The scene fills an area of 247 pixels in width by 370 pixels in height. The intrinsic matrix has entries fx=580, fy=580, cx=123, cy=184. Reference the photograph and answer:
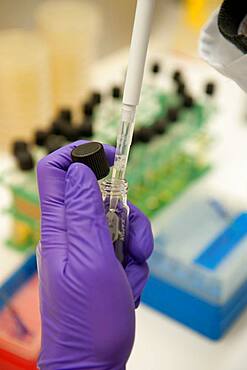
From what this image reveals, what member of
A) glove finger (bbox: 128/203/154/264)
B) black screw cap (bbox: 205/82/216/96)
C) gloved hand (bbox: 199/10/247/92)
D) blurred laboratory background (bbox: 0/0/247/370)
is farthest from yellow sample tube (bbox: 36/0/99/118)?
glove finger (bbox: 128/203/154/264)

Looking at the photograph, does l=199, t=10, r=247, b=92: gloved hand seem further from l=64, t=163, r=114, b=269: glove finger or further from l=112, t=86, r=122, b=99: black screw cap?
l=112, t=86, r=122, b=99: black screw cap

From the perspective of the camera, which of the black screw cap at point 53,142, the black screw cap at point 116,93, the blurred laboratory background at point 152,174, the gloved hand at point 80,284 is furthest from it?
the black screw cap at point 116,93

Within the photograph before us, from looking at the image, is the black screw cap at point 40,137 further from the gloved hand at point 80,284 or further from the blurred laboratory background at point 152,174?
the gloved hand at point 80,284

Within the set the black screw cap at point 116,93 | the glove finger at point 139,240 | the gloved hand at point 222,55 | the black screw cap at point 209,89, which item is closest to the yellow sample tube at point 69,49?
the black screw cap at point 116,93

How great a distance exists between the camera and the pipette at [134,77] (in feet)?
2.13

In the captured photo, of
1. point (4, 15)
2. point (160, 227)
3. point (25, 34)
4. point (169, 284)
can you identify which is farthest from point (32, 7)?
point (169, 284)

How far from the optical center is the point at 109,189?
74 cm

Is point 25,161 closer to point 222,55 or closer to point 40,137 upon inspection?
point 40,137

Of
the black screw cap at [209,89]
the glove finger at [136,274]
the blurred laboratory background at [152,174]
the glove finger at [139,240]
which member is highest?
the glove finger at [139,240]

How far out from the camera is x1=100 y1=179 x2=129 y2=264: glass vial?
73cm

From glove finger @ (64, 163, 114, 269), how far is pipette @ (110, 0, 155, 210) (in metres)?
0.05

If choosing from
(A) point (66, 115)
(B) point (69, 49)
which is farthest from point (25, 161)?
(B) point (69, 49)

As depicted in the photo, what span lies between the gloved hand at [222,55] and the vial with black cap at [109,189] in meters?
0.23

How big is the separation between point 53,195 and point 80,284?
12cm
